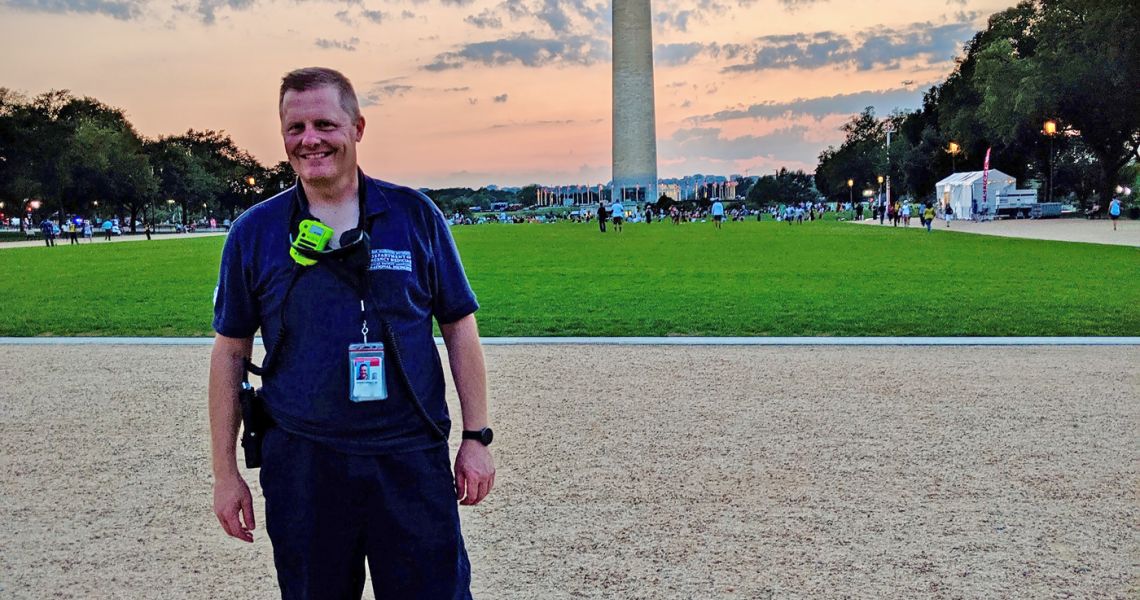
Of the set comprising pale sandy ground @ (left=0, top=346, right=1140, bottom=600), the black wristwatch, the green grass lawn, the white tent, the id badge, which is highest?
the white tent

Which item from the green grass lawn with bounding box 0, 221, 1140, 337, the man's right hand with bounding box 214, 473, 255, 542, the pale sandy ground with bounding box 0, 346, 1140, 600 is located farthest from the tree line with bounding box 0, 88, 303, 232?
the man's right hand with bounding box 214, 473, 255, 542

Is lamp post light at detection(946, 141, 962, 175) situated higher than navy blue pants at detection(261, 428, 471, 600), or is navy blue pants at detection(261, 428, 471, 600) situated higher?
lamp post light at detection(946, 141, 962, 175)

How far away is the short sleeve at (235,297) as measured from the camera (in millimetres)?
2811

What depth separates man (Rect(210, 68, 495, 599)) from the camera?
8.77 ft

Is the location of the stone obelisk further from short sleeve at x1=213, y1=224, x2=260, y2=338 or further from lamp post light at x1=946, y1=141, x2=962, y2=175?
short sleeve at x1=213, y1=224, x2=260, y2=338

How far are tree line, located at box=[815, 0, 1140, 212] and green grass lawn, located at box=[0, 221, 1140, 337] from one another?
2832 centimetres

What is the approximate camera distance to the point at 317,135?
277cm

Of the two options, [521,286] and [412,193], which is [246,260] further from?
[521,286]

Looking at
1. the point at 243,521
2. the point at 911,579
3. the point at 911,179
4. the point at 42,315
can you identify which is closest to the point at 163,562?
the point at 243,521

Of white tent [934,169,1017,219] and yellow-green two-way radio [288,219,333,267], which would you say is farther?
white tent [934,169,1017,219]

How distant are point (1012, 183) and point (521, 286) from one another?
171 ft

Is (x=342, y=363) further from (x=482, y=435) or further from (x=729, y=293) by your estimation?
(x=729, y=293)

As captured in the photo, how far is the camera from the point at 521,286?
20.6m

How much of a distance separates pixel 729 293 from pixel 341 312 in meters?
16.0
